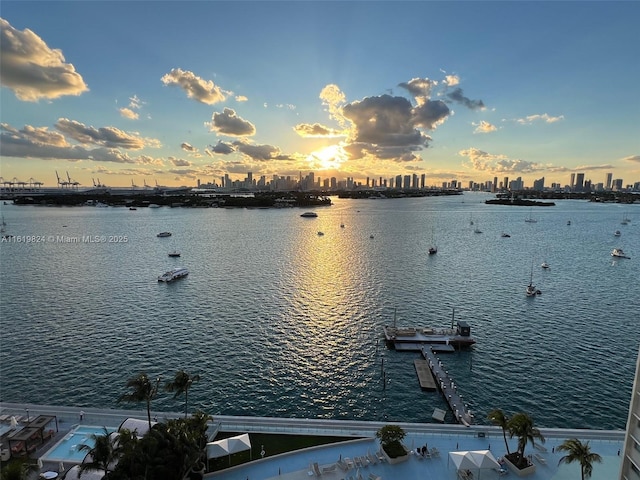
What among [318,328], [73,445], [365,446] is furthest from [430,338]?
[73,445]

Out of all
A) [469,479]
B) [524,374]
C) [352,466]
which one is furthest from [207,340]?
[524,374]

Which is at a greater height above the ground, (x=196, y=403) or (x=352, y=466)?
(x=352, y=466)

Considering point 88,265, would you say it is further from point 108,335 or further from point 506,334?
point 506,334

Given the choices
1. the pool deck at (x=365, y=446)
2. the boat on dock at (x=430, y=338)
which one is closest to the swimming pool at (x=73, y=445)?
the pool deck at (x=365, y=446)

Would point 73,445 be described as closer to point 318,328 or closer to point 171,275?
point 318,328

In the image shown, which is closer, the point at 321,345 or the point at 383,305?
the point at 321,345

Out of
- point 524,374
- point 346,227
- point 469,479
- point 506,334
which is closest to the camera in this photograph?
point 469,479

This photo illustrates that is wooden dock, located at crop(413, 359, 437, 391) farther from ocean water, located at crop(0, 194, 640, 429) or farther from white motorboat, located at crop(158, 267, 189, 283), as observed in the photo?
white motorboat, located at crop(158, 267, 189, 283)
